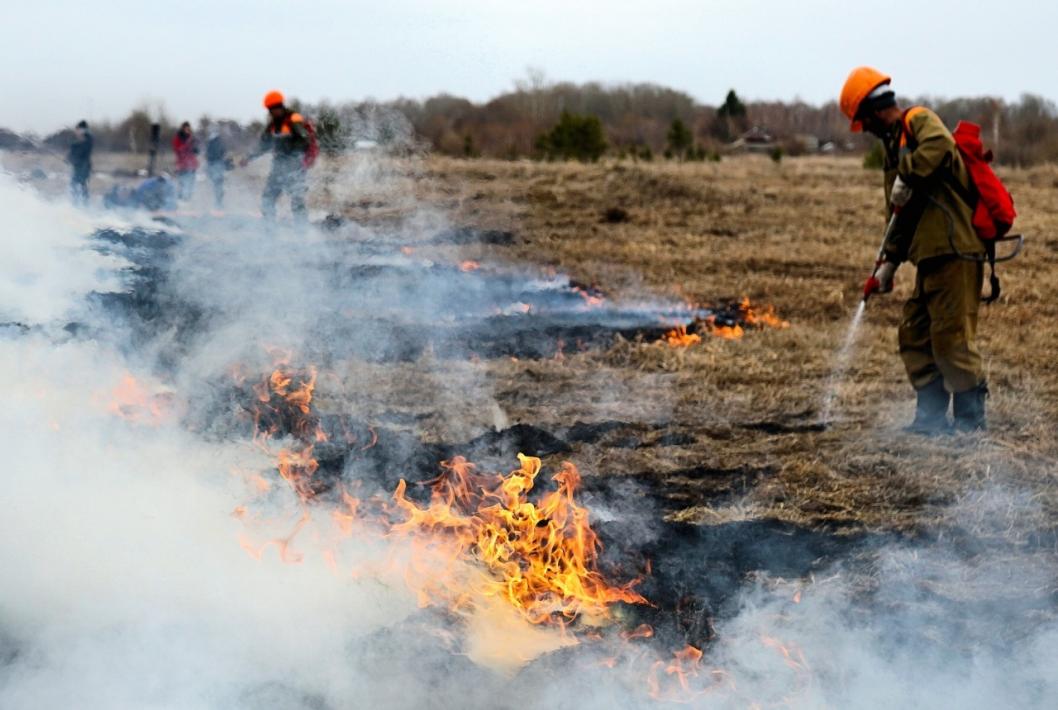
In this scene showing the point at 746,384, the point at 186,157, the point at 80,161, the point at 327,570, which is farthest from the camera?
the point at 186,157

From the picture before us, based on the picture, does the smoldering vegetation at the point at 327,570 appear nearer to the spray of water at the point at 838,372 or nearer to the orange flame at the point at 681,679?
the orange flame at the point at 681,679

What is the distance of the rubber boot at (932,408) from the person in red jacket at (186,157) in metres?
6.92

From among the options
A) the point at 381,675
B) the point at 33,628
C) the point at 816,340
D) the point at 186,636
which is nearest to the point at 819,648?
the point at 381,675

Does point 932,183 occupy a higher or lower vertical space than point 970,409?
higher

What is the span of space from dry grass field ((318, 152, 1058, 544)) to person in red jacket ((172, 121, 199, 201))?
69.0 inches

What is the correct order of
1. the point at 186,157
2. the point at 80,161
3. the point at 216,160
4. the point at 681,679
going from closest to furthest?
the point at 681,679
the point at 80,161
the point at 216,160
the point at 186,157

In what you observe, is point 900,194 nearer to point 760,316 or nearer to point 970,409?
point 970,409

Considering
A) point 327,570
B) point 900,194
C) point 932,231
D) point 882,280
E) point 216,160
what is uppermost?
point 216,160

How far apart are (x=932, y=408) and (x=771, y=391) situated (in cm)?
124

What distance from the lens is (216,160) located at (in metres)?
10.4

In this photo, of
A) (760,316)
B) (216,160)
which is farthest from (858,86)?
(216,160)

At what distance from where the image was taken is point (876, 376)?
7.26 m

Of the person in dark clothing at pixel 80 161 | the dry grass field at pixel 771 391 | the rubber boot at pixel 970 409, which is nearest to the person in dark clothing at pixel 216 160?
the dry grass field at pixel 771 391

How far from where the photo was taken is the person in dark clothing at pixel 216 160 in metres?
10.3
